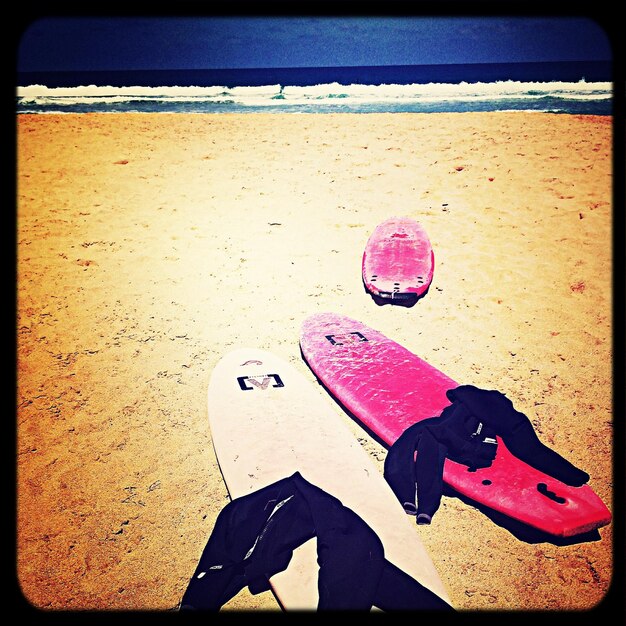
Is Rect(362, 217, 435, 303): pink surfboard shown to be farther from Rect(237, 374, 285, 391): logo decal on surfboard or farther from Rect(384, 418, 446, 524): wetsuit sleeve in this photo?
Rect(384, 418, 446, 524): wetsuit sleeve

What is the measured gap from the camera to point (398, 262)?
14.5ft

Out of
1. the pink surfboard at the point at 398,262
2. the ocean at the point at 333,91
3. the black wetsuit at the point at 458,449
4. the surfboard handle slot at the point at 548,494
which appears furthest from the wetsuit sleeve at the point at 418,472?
the ocean at the point at 333,91

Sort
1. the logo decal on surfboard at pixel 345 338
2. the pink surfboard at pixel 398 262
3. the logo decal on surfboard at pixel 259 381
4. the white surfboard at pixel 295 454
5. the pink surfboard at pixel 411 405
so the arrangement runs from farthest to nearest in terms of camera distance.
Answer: the pink surfboard at pixel 398 262
the logo decal on surfboard at pixel 345 338
the logo decal on surfboard at pixel 259 381
the pink surfboard at pixel 411 405
the white surfboard at pixel 295 454

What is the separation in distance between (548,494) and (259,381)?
2.07 m

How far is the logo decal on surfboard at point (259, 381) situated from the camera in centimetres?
316

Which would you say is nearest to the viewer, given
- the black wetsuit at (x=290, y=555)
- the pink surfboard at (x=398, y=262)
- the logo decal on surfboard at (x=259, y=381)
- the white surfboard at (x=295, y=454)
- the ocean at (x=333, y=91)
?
the black wetsuit at (x=290, y=555)

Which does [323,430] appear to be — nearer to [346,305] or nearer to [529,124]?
[346,305]

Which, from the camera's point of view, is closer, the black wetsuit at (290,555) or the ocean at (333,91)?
the black wetsuit at (290,555)

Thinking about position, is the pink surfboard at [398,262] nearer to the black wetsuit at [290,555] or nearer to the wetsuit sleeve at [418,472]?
the wetsuit sleeve at [418,472]

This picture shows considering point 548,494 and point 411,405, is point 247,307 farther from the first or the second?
point 548,494

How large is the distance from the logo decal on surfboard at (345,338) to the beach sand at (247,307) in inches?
13.6

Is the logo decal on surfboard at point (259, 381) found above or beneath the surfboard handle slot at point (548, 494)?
above

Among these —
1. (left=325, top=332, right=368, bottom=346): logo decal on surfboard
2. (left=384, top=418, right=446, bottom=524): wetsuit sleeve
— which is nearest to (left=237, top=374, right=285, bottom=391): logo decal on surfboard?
(left=325, top=332, right=368, bottom=346): logo decal on surfboard
